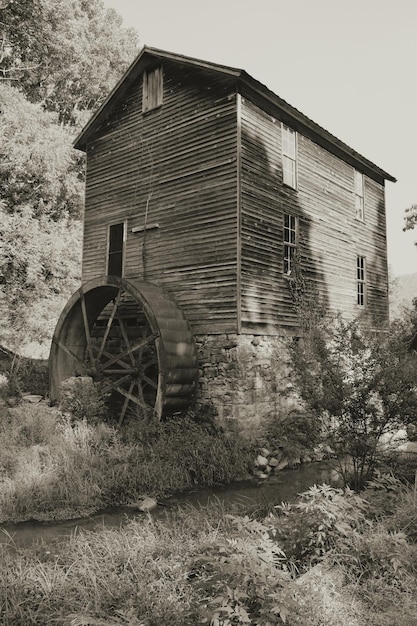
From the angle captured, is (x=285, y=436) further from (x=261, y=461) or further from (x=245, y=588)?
(x=245, y=588)

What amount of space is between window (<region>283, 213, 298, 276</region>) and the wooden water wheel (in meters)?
2.81

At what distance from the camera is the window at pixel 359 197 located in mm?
14366

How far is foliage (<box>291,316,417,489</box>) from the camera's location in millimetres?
5941

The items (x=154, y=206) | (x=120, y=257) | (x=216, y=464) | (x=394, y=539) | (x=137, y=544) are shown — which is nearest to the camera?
(x=394, y=539)

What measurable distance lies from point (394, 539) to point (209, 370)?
6318mm

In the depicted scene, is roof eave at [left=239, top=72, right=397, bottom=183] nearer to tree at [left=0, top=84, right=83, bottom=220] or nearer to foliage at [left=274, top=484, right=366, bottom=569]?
foliage at [left=274, top=484, right=366, bottom=569]

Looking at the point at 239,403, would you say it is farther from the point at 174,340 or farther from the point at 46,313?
the point at 46,313

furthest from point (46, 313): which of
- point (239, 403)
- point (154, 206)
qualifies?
point (239, 403)

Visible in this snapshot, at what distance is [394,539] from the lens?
3.63 meters

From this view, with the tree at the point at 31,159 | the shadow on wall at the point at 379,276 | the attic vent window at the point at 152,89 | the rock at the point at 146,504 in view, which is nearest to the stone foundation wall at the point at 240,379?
the rock at the point at 146,504

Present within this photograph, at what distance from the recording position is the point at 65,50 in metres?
20.4

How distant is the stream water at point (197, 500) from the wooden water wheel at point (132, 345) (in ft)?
6.98

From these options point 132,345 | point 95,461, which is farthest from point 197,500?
point 132,345

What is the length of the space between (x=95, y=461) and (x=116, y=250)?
629cm
